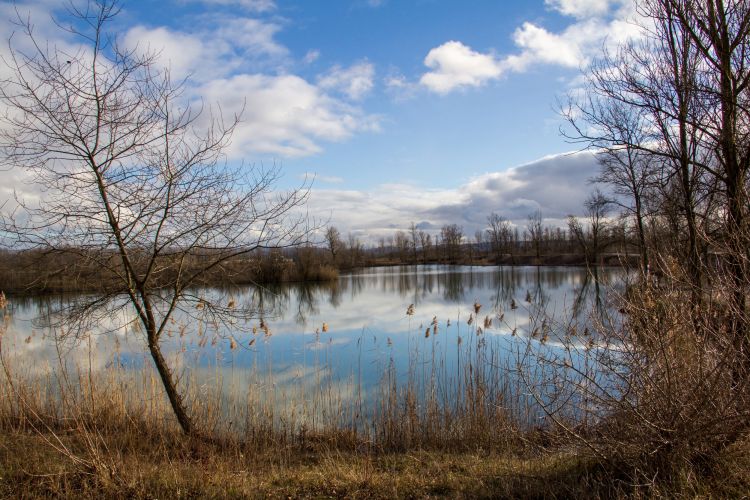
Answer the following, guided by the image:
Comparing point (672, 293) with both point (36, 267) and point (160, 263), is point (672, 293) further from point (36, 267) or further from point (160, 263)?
point (36, 267)

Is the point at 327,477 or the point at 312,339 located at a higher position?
the point at 327,477

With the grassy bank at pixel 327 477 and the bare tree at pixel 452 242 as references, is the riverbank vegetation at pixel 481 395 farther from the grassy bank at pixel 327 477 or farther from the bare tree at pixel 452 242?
the bare tree at pixel 452 242

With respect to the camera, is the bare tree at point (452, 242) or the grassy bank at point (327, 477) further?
the bare tree at point (452, 242)

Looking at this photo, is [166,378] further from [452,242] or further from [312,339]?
[452,242]

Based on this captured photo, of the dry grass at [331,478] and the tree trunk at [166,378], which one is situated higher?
the tree trunk at [166,378]

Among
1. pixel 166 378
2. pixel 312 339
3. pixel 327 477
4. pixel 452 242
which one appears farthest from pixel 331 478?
pixel 452 242

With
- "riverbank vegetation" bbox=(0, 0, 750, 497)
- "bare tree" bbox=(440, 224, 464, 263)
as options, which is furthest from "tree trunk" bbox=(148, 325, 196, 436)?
"bare tree" bbox=(440, 224, 464, 263)

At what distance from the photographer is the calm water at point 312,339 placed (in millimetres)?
6203

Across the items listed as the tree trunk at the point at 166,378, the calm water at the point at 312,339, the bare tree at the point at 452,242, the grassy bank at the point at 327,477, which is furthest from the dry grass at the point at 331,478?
the bare tree at the point at 452,242

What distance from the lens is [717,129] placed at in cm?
479

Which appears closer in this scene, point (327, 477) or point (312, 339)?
point (327, 477)

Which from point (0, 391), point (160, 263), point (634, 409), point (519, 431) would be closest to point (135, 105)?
point (160, 263)

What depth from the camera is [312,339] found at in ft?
45.2

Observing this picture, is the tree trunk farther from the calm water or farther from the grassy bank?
the calm water
